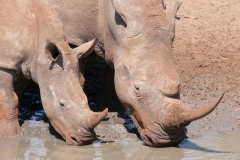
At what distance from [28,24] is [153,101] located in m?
1.85

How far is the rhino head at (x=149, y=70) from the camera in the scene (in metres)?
9.10

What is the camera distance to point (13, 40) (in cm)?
966

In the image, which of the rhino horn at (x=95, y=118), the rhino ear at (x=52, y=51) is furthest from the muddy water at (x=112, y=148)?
the rhino ear at (x=52, y=51)

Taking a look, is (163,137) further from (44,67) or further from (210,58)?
(210,58)

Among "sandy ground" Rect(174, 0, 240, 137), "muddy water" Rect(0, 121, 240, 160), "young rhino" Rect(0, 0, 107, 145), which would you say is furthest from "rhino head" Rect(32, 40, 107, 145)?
"sandy ground" Rect(174, 0, 240, 137)

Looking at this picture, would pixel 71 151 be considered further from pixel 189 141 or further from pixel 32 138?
pixel 189 141

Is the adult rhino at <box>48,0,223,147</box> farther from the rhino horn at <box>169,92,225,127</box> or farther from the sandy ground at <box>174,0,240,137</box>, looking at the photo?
the sandy ground at <box>174,0,240,137</box>

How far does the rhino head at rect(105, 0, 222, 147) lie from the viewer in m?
9.10

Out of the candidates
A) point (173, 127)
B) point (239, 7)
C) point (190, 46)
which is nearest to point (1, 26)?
point (173, 127)

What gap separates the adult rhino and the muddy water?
7.1 inches

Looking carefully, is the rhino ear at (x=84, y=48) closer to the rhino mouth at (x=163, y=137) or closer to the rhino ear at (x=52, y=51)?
the rhino ear at (x=52, y=51)

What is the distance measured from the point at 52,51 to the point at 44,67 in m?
0.23

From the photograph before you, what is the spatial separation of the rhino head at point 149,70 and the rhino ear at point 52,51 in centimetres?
72

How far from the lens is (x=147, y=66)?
365 inches
